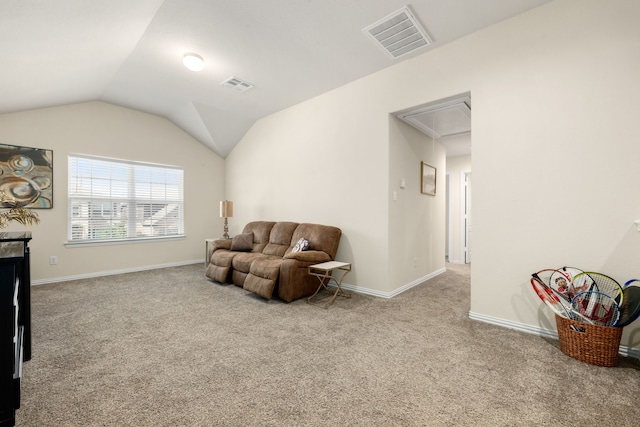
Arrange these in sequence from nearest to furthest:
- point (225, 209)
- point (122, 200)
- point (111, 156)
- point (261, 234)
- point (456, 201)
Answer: point (261, 234)
point (111, 156)
point (122, 200)
point (225, 209)
point (456, 201)

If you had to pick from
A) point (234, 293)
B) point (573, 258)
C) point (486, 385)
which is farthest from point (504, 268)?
point (234, 293)

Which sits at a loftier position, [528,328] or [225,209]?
[225,209]

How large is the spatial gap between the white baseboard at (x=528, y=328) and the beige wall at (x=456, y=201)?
12.0 feet

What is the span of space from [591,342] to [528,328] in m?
0.55

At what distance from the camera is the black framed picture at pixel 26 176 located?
12.5 ft

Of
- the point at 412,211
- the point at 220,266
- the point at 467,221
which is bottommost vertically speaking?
the point at 220,266

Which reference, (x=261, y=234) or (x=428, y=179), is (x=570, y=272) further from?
(x=261, y=234)

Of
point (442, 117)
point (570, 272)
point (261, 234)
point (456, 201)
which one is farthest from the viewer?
point (456, 201)

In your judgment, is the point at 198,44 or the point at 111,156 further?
the point at 111,156

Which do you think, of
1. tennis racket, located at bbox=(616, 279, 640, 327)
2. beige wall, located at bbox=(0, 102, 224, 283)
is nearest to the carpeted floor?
tennis racket, located at bbox=(616, 279, 640, 327)

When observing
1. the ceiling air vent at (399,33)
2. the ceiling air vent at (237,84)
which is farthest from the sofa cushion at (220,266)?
the ceiling air vent at (399,33)

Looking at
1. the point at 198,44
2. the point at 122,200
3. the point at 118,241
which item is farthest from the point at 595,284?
the point at 122,200

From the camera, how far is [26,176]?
13.0ft

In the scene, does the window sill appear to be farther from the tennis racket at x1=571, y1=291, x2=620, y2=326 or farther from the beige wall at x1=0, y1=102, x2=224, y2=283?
the tennis racket at x1=571, y1=291, x2=620, y2=326
